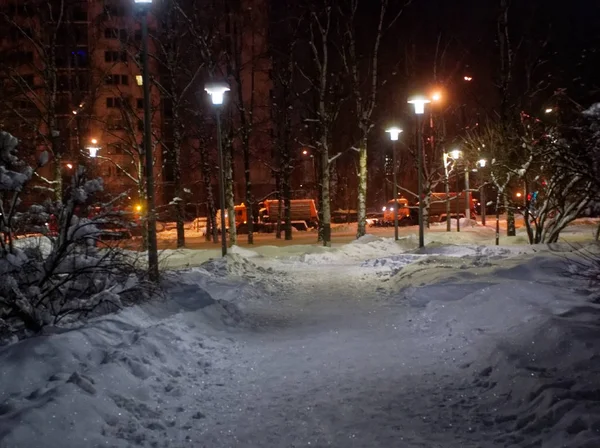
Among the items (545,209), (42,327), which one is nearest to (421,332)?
(42,327)

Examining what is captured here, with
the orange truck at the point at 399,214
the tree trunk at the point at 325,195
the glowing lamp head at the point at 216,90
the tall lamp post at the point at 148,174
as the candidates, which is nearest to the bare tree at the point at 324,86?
the tree trunk at the point at 325,195

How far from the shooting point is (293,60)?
102 ft

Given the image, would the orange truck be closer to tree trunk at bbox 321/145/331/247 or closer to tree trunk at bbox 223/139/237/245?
tree trunk at bbox 321/145/331/247

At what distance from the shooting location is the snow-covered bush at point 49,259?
275 inches

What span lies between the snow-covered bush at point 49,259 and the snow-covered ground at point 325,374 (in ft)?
1.94

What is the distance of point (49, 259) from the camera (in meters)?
7.55

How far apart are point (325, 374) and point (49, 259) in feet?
13.1

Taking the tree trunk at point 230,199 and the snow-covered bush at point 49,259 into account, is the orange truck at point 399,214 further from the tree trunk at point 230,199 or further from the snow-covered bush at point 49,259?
the snow-covered bush at point 49,259

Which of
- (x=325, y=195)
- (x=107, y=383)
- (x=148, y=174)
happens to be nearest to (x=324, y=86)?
(x=325, y=195)

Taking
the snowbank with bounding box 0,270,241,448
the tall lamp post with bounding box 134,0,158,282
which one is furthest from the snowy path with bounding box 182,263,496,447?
Result: the tall lamp post with bounding box 134,0,158,282

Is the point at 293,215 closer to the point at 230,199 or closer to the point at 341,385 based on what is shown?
the point at 230,199

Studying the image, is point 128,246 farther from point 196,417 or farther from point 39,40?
point 39,40

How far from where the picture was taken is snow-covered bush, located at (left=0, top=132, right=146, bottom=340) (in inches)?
275

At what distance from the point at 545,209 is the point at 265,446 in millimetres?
17845
